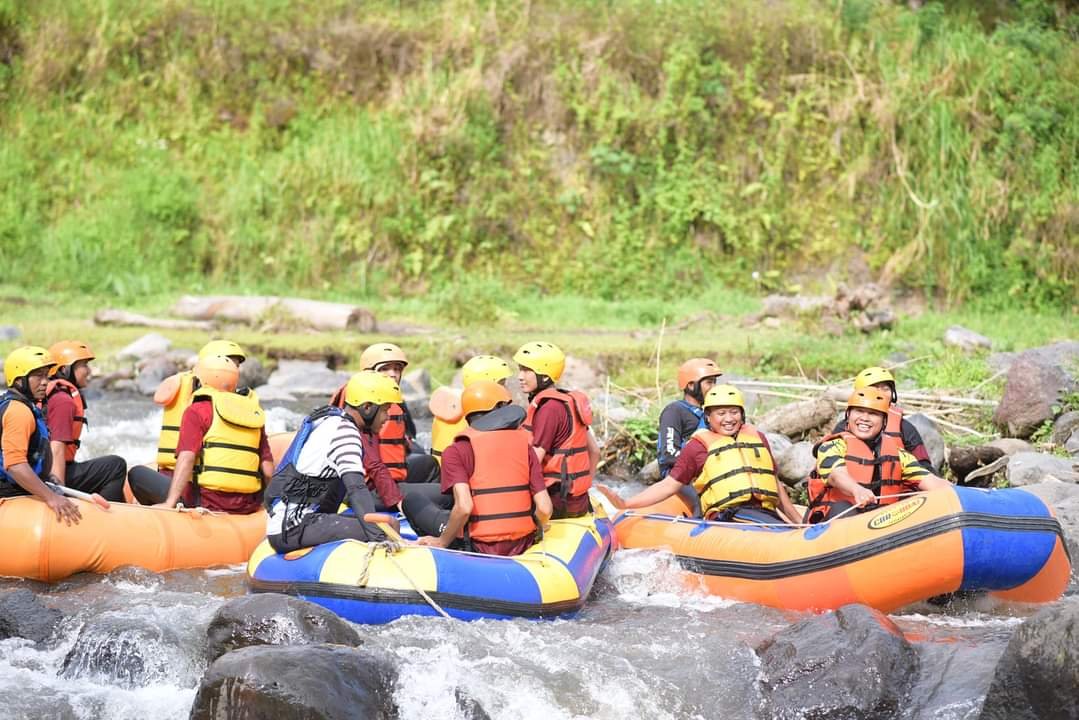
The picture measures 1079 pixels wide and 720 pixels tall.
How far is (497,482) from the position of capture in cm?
687

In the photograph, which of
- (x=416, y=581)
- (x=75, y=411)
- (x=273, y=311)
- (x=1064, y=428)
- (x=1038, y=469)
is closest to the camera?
(x=416, y=581)

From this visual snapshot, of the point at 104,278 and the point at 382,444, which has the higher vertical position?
the point at 382,444

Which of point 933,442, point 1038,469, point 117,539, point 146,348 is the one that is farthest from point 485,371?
point 146,348

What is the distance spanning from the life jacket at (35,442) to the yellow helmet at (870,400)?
16.4 ft

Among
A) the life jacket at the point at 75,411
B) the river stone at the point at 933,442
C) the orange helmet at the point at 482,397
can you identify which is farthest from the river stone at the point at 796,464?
the life jacket at the point at 75,411

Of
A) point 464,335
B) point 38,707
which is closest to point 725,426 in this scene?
point 38,707

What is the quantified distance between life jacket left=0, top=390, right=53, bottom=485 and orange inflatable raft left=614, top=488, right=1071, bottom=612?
4237 mm

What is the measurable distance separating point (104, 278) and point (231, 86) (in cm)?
445

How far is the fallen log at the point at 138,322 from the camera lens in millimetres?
16422

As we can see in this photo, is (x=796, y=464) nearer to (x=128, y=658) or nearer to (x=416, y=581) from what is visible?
(x=416, y=581)

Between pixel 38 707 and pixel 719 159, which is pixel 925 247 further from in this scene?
pixel 38 707

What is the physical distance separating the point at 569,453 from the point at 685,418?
52.2 inches

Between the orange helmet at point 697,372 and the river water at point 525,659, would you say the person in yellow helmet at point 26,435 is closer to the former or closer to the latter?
the river water at point 525,659

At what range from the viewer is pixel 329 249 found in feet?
64.3
